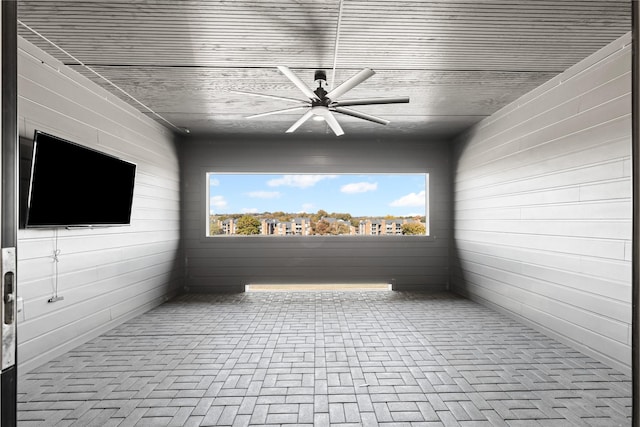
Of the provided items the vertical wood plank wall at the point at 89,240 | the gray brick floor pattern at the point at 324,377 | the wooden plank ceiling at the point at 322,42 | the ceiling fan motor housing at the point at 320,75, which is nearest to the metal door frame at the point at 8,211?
the gray brick floor pattern at the point at 324,377

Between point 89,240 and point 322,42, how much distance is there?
3054 millimetres

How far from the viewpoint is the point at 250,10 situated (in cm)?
252

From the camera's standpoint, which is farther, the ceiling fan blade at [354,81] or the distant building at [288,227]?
the distant building at [288,227]

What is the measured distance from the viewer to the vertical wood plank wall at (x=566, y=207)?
2.90 metres

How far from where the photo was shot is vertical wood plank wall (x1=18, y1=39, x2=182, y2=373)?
9.52 ft

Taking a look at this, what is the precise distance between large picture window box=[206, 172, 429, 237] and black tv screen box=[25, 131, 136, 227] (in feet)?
7.71

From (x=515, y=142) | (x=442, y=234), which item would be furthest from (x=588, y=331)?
(x=442, y=234)

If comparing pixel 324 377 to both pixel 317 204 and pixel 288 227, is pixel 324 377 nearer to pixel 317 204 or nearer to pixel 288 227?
pixel 288 227

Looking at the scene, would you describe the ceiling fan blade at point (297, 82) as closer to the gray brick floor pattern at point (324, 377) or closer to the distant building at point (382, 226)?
the gray brick floor pattern at point (324, 377)

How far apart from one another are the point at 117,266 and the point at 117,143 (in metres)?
1.46

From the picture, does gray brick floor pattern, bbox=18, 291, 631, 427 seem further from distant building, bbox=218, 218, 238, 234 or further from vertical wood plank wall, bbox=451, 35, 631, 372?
distant building, bbox=218, 218, 238, 234

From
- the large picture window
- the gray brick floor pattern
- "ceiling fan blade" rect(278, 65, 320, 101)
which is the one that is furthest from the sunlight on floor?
"ceiling fan blade" rect(278, 65, 320, 101)

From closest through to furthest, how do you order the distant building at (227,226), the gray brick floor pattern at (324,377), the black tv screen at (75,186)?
the gray brick floor pattern at (324,377) < the black tv screen at (75,186) < the distant building at (227,226)

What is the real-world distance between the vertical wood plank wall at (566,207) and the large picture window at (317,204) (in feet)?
5.27
